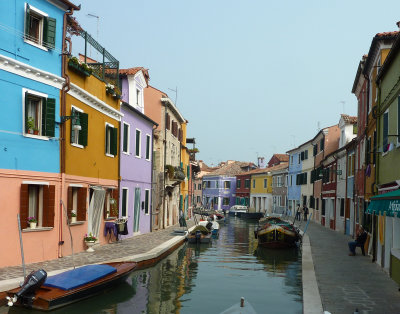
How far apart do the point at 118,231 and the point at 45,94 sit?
27.6ft

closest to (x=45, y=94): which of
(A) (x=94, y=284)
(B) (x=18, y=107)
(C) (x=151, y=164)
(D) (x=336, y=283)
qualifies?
(B) (x=18, y=107)

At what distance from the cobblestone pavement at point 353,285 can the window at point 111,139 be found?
9627mm

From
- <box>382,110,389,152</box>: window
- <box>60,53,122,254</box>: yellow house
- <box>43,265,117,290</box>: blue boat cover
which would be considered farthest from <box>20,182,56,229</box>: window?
<box>382,110,389,152</box>: window

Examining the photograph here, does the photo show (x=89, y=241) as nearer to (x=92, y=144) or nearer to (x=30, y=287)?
(x=92, y=144)

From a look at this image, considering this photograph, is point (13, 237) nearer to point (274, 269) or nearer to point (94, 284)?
point (94, 284)

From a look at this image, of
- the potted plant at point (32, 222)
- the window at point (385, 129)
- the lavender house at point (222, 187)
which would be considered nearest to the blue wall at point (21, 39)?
the potted plant at point (32, 222)

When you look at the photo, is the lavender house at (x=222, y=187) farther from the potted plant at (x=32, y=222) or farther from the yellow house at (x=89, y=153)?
the potted plant at (x=32, y=222)

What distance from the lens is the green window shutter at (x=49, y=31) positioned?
14.8 metres

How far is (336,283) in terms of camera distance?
12695mm

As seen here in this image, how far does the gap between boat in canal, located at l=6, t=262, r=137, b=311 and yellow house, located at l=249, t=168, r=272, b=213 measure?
5464 centimetres

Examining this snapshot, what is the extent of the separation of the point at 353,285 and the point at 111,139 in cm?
1230

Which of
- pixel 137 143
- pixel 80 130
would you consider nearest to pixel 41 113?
pixel 80 130

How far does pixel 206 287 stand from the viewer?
14305 mm

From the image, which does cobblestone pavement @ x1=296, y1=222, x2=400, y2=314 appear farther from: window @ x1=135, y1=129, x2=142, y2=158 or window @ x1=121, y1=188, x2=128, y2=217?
window @ x1=135, y1=129, x2=142, y2=158
